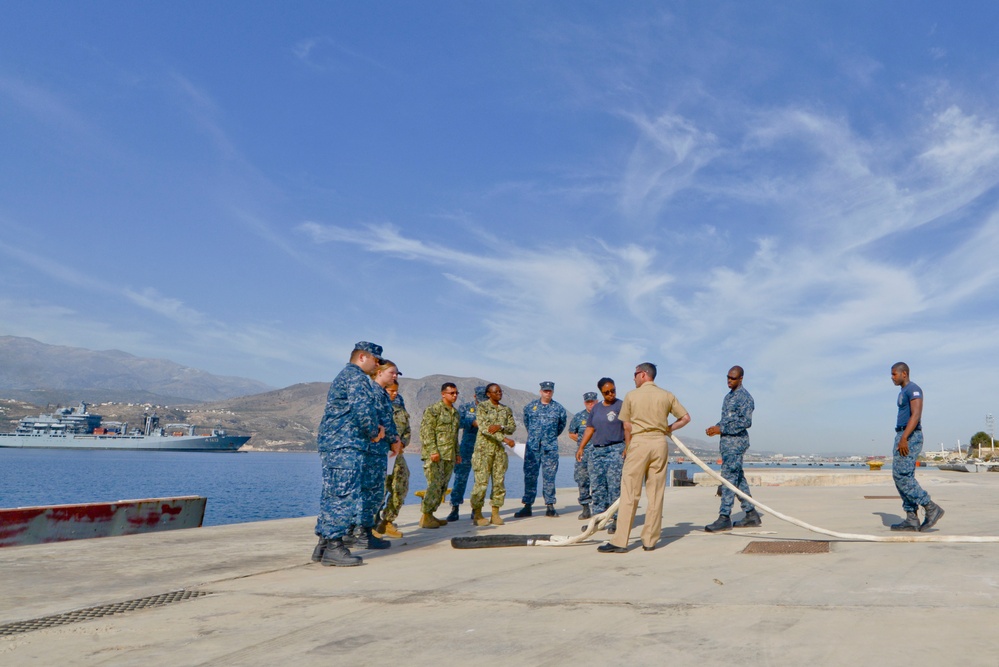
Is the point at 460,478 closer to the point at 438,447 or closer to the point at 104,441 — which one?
the point at 438,447

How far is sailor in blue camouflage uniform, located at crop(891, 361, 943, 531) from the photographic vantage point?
723 centimetres

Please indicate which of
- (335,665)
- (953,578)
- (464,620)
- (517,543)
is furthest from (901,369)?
(335,665)

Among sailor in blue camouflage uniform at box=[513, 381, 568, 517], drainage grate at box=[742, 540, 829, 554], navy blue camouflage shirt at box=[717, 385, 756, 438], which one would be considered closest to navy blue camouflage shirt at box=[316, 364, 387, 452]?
drainage grate at box=[742, 540, 829, 554]

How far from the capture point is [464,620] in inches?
141

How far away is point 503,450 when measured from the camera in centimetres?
955

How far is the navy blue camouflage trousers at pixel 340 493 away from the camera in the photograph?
5.94m

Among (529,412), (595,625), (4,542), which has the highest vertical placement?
(529,412)

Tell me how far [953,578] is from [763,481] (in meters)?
18.8

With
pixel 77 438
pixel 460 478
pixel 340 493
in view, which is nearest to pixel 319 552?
pixel 340 493

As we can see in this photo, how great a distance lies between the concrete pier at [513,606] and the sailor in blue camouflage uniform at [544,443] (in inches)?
146

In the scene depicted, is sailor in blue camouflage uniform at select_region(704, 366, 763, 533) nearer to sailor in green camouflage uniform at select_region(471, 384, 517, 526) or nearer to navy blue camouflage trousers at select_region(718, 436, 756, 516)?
navy blue camouflage trousers at select_region(718, 436, 756, 516)

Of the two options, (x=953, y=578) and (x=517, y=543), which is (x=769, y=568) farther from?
(x=517, y=543)

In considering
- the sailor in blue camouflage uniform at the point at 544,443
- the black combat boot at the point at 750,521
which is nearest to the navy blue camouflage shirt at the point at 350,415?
the black combat boot at the point at 750,521

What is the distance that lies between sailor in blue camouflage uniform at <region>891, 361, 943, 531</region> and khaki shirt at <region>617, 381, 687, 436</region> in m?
2.80
